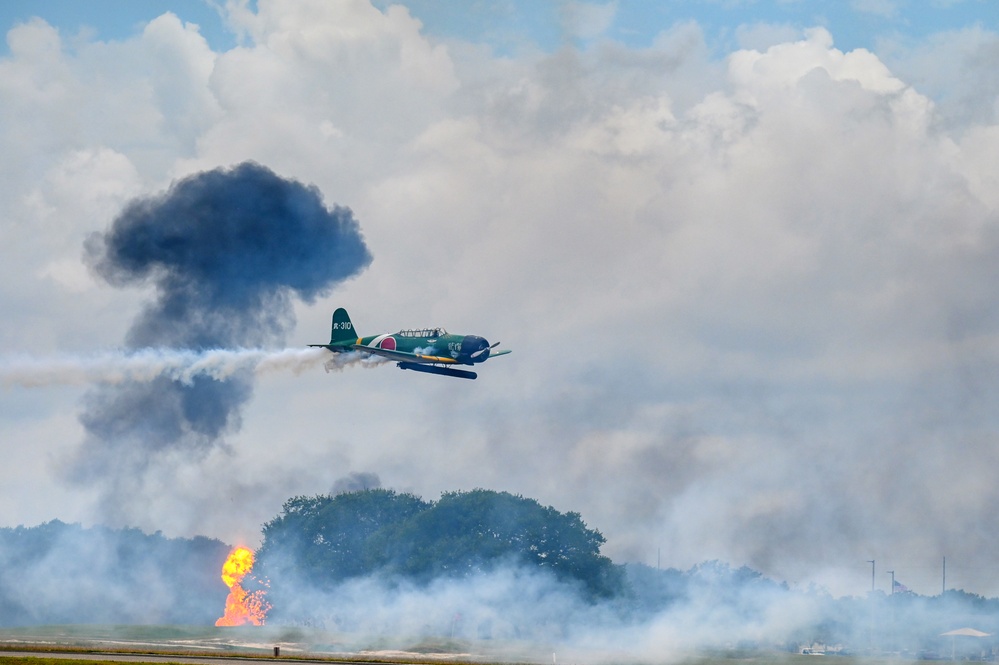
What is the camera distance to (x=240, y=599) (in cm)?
19425

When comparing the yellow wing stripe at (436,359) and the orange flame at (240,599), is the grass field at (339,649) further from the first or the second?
the orange flame at (240,599)

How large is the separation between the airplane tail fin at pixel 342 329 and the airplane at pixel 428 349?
1.36 m

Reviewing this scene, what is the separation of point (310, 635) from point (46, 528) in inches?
2675

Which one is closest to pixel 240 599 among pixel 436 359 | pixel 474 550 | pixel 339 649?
pixel 474 550

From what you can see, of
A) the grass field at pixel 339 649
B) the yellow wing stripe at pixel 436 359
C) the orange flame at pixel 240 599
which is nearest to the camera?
the grass field at pixel 339 649

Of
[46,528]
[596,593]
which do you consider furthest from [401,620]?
[46,528]

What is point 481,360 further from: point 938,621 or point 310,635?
point 938,621

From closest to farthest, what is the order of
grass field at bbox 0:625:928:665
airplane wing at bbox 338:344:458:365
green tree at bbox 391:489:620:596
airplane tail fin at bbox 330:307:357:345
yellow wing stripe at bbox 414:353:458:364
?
grass field at bbox 0:625:928:665 → yellow wing stripe at bbox 414:353:458:364 → airplane wing at bbox 338:344:458:365 → airplane tail fin at bbox 330:307:357:345 → green tree at bbox 391:489:620:596

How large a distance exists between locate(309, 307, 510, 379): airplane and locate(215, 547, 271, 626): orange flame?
224 ft

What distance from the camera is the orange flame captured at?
622 feet

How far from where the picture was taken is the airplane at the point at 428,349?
4867 inches

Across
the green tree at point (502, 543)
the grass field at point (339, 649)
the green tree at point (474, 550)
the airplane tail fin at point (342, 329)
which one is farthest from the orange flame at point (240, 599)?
the airplane tail fin at point (342, 329)

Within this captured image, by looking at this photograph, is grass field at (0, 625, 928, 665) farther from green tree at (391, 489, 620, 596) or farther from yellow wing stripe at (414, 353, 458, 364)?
green tree at (391, 489, 620, 596)

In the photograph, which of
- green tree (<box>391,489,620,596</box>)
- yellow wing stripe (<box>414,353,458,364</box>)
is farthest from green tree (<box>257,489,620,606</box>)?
yellow wing stripe (<box>414,353,458,364</box>)
